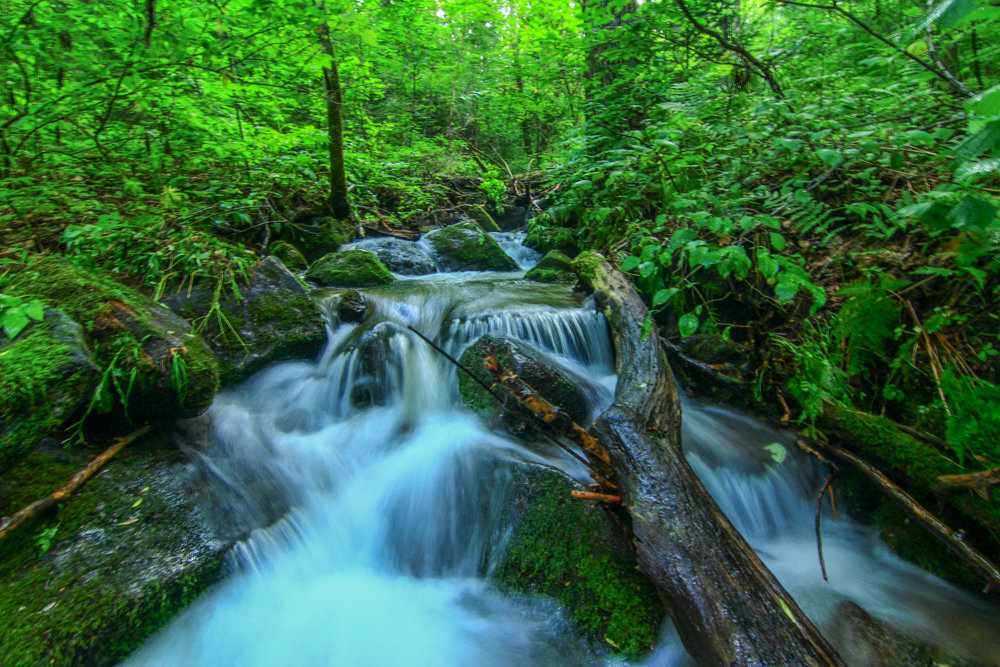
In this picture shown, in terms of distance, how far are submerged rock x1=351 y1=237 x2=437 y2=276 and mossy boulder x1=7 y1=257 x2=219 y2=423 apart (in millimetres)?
4112

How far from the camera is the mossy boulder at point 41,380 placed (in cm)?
209

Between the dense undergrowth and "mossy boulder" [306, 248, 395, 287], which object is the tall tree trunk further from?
the dense undergrowth

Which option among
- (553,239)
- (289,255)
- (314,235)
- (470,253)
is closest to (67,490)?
(289,255)

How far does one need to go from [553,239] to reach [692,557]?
6.13 m

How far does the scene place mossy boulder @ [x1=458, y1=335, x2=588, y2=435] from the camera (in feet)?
11.2

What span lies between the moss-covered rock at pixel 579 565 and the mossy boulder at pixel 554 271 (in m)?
3.92

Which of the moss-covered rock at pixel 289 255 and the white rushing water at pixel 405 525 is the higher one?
the moss-covered rock at pixel 289 255

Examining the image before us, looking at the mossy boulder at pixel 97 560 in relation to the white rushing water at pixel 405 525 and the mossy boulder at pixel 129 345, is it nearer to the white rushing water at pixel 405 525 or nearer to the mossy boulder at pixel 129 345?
the white rushing water at pixel 405 525

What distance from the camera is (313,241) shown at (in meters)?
6.77

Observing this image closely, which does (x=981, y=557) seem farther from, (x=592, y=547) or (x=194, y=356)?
Answer: (x=194, y=356)

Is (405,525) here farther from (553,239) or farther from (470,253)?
(553,239)

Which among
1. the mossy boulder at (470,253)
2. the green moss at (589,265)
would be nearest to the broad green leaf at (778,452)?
the green moss at (589,265)

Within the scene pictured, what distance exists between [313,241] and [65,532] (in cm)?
526

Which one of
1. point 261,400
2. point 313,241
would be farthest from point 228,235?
point 261,400
